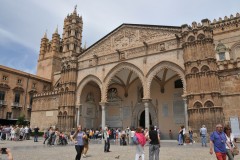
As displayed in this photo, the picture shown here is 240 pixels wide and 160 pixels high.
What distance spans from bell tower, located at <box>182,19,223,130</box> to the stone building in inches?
1115

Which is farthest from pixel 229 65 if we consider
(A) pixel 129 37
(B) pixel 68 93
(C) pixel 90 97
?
(B) pixel 68 93

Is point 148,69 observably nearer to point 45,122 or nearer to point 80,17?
point 45,122

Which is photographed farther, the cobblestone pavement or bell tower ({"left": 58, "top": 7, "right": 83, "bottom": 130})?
bell tower ({"left": 58, "top": 7, "right": 83, "bottom": 130})

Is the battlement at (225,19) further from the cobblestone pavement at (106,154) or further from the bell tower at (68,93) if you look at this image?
the cobblestone pavement at (106,154)

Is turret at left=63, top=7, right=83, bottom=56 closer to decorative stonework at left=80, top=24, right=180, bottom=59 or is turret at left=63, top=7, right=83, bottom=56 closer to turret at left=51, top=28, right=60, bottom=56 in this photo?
turret at left=51, top=28, right=60, bottom=56

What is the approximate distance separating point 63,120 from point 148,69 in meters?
12.3

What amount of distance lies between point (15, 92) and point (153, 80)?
77.4ft

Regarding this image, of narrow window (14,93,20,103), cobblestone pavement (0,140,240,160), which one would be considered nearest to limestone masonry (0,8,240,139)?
narrow window (14,93,20,103)

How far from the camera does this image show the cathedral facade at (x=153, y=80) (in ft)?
57.0

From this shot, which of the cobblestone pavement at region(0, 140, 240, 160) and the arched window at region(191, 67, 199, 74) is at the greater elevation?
the arched window at region(191, 67, 199, 74)

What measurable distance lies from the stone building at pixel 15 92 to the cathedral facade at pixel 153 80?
4.69 metres

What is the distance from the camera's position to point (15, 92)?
3484 centimetres

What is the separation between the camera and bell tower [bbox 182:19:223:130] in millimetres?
16594

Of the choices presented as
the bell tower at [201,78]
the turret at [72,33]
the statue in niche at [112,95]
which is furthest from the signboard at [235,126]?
the turret at [72,33]
